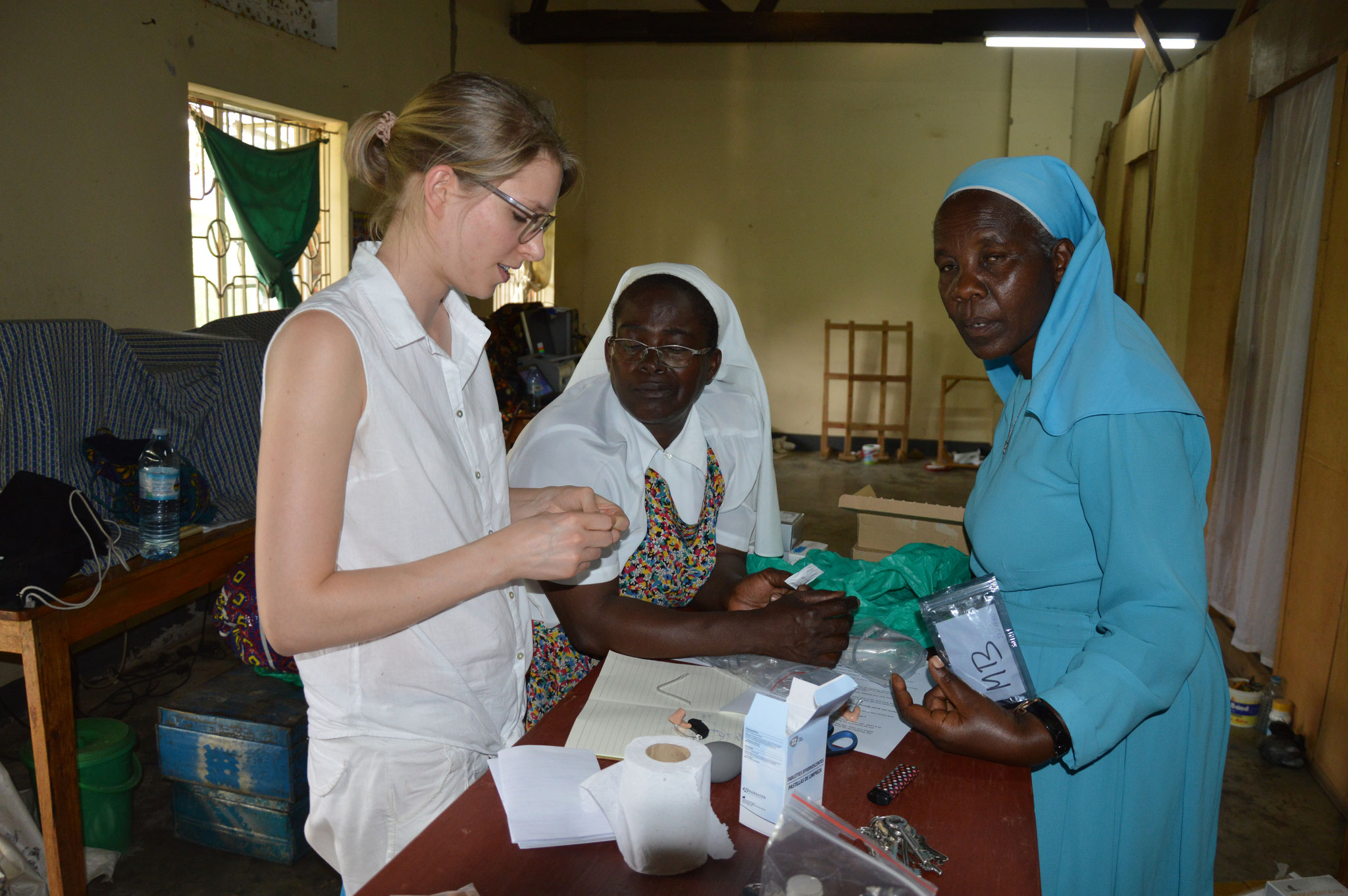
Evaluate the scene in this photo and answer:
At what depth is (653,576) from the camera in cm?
196

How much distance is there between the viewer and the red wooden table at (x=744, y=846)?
108cm

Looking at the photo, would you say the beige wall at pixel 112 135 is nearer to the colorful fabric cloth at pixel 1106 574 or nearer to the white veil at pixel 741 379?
the white veil at pixel 741 379

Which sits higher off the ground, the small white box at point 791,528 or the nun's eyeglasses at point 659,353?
the nun's eyeglasses at point 659,353

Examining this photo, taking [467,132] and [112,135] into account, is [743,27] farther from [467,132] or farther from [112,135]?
[467,132]

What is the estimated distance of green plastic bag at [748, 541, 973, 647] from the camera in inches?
77.4

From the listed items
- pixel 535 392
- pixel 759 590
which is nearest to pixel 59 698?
pixel 759 590

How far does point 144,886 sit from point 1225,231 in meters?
5.69

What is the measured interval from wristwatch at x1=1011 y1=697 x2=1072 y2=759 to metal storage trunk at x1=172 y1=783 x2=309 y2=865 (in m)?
2.38

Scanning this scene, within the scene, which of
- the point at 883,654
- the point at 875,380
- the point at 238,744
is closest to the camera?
the point at 883,654

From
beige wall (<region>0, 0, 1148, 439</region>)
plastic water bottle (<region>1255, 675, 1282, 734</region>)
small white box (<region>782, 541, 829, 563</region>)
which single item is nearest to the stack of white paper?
small white box (<region>782, 541, 829, 563</region>)

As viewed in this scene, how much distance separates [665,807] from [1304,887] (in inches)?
71.6

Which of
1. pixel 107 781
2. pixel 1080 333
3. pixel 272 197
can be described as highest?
pixel 272 197

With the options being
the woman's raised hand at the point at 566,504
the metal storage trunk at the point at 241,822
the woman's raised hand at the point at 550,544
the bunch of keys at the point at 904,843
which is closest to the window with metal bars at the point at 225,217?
the metal storage trunk at the point at 241,822

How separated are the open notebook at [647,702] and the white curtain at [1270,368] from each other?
3172 mm
